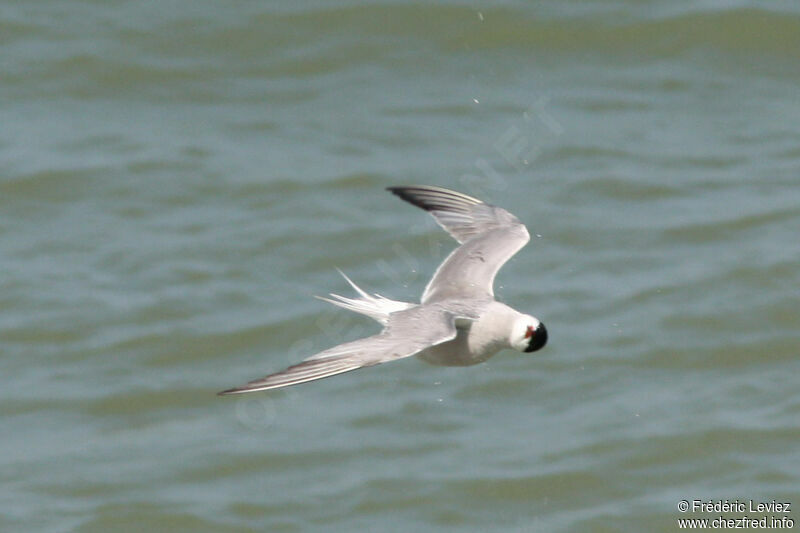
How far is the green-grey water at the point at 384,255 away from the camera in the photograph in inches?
392

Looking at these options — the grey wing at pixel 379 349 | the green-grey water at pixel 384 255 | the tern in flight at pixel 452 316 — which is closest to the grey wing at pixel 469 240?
the tern in flight at pixel 452 316

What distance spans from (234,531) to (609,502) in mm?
2594

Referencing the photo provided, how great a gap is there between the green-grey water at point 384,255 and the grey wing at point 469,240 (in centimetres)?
220

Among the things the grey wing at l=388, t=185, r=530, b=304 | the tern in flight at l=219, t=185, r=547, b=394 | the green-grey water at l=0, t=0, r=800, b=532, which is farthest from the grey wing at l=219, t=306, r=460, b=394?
the green-grey water at l=0, t=0, r=800, b=532

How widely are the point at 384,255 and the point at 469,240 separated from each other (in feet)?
12.0

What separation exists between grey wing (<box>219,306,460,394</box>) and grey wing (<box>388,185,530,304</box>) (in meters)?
0.74

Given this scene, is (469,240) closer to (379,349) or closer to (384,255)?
(379,349)

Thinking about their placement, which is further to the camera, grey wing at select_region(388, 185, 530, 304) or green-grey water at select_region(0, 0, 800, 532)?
green-grey water at select_region(0, 0, 800, 532)

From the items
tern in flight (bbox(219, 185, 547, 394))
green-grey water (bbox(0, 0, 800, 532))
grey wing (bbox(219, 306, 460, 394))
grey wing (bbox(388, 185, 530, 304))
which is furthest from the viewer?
green-grey water (bbox(0, 0, 800, 532))

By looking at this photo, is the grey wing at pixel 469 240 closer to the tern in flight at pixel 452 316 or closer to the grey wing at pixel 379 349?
the tern in flight at pixel 452 316

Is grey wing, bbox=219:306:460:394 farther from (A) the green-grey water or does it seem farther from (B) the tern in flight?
(A) the green-grey water

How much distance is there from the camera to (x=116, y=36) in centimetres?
1452

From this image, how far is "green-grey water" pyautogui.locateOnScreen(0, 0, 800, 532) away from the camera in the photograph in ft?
32.7

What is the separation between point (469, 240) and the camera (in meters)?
8.34
